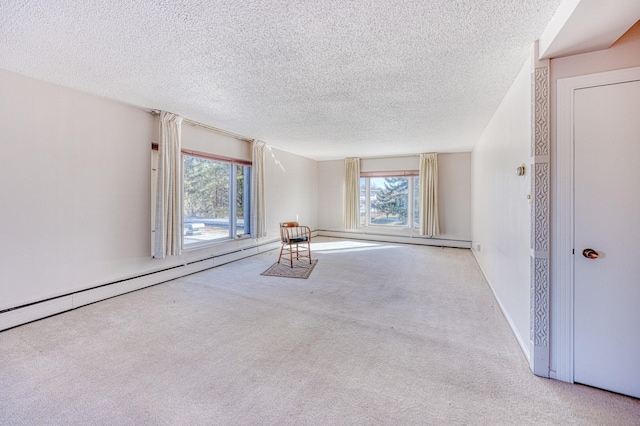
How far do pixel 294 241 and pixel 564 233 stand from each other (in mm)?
3691

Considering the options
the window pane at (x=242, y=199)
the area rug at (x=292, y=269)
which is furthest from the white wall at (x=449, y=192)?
the window pane at (x=242, y=199)

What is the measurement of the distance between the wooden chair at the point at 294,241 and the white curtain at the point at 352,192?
1.39 metres

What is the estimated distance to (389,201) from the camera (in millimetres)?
7129

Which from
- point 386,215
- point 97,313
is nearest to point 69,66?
point 97,313

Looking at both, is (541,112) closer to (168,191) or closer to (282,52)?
(282,52)

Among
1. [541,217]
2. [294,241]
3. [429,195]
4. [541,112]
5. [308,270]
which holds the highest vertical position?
[541,112]

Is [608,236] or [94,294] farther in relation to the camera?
[94,294]

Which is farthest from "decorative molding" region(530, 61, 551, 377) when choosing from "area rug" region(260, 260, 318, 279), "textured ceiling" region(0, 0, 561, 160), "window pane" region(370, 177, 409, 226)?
"window pane" region(370, 177, 409, 226)

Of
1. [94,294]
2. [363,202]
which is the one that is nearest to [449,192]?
[363,202]

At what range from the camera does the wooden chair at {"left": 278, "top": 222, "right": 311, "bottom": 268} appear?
→ 4.73 metres

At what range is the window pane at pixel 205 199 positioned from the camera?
13.5 feet

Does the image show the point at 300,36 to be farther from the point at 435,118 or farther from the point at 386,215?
the point at 386,215

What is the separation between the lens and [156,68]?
231cm

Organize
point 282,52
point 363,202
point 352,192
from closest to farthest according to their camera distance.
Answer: point 282,52 → point 352,192 → point 363,202
